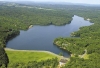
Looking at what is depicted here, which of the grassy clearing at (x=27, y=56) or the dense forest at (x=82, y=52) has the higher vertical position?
the dense forest at (x=82, y=52)

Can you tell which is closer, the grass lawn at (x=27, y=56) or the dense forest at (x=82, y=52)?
the dense forest at (x=82, y=52)

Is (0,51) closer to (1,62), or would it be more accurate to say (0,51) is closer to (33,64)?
(1,62)

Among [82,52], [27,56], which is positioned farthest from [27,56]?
[82,52]

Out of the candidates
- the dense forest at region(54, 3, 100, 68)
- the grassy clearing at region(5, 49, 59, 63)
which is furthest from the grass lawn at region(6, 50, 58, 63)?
the dense forest at region(54, 3, 100, 68)

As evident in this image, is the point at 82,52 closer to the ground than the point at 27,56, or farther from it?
farther from it

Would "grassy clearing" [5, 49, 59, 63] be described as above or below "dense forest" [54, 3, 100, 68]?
below

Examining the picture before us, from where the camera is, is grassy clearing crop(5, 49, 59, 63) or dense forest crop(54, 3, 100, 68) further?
grassy clearing crop(5, 49, 59, 63)

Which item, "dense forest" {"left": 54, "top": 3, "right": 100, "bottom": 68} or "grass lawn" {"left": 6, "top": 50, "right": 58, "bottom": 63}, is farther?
"grass lawn" {"left": 6, "top": 50, "right": 58, "bottom": 63}

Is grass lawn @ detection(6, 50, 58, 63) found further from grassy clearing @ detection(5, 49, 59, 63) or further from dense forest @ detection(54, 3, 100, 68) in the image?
dense forest @ detection(54, 3, 100, 68)

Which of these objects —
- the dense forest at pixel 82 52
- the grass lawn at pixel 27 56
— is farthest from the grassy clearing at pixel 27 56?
the dense forest at pixel 82 52

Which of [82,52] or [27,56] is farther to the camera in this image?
[82,52]

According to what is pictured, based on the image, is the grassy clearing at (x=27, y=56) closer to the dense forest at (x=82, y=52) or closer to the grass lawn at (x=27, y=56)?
the grass lawn at (x=27, y=56)

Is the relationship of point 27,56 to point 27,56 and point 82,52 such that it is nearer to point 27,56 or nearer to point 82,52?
point 27,56
